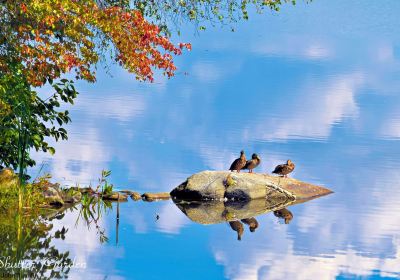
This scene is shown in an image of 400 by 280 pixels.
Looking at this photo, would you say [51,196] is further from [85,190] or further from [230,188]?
[230,188]

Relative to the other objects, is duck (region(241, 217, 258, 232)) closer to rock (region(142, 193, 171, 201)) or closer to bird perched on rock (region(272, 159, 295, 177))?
rock (region(142, 193, 171, 201))

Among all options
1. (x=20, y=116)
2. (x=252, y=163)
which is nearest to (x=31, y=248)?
(x=20, y=116)

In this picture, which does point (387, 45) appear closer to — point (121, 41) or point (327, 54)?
point (327, 54)

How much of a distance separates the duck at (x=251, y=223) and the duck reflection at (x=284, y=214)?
34.2 inches

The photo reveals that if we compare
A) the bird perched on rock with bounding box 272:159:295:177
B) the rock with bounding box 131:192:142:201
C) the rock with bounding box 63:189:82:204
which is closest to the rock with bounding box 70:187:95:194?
the rock with bounding box 63:189:82:204

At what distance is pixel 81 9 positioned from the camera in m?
28.2

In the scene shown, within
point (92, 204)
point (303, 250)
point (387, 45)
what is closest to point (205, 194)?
point (92, 204)

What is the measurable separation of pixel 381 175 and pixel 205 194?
7.90m

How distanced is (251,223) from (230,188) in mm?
3375

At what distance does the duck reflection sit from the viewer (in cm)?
3319

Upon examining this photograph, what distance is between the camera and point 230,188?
117 feet

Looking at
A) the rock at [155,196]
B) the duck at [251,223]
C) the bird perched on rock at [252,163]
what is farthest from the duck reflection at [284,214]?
the bird perched on rock at [252,163]

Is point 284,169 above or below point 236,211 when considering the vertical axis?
above

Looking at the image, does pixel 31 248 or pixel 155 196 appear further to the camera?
pixel 155 196
